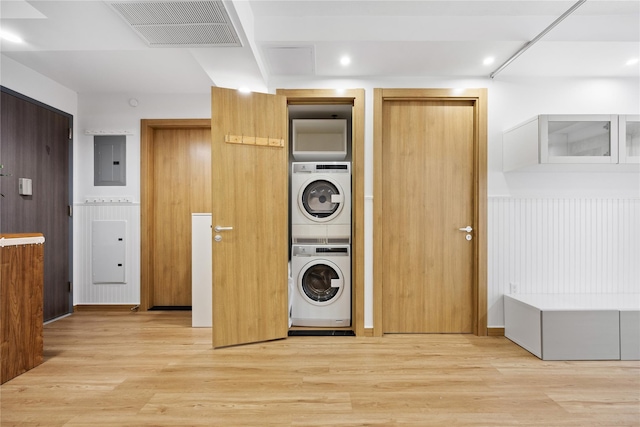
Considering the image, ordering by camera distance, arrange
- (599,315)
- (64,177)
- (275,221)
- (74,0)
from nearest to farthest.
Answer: (74,0), (599,315), (275,221), (64,177)

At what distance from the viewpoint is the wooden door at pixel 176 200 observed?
12.8 ft

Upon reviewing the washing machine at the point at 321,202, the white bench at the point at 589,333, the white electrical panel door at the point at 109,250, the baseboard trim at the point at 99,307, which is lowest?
the baseboard trim at the point at 99,307

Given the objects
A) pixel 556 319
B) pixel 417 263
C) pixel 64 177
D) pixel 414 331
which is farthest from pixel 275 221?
pixel 64 177

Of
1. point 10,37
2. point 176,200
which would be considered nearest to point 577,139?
point 176,200

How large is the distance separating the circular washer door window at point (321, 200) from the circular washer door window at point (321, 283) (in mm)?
439

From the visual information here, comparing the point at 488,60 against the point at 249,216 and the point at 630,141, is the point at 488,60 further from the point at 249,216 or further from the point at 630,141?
the point at 249,216

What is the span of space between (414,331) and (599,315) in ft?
4.39

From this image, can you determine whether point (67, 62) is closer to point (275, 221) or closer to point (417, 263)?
point (275, 221)

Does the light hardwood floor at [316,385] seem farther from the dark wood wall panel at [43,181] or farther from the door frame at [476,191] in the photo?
the dark wood wall panel at [43,181]

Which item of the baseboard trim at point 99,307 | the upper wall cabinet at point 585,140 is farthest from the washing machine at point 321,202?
the baseboard trim at point 99,307

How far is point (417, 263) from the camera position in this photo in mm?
3059

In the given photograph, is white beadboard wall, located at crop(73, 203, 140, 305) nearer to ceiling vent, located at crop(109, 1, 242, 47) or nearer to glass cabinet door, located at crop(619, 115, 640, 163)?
ceiling vent, located at crop(109, 1, 242, 47)

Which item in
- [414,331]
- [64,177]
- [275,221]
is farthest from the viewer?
[64,177]

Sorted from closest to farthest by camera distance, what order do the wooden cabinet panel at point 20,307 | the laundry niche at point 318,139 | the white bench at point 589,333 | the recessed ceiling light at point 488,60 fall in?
1. the wooden cabinet panel at point 20,307
2. the white bench at point 589,333
3. the recessed ceiling light at point 488,60
4. the laundry niche at point 318,139
